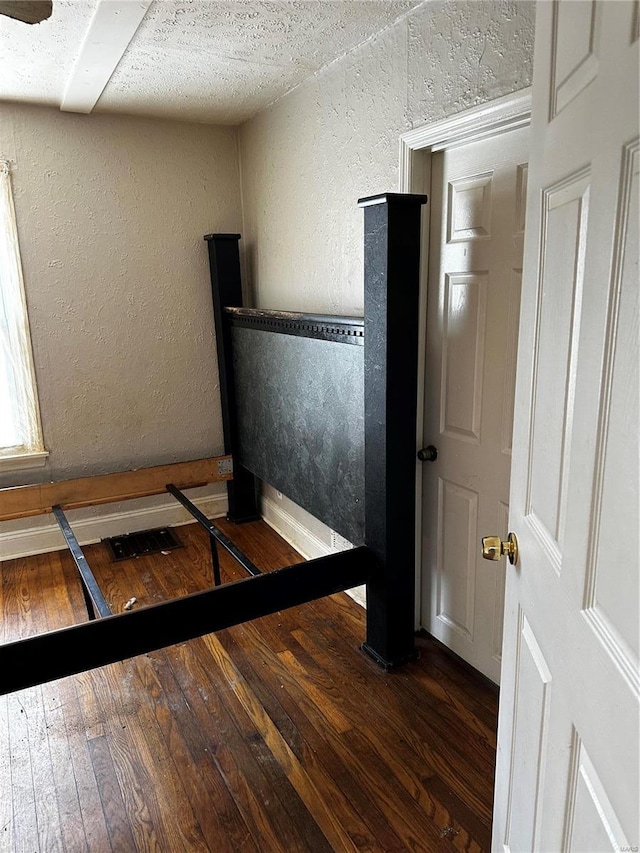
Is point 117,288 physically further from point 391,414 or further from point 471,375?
point 471,375

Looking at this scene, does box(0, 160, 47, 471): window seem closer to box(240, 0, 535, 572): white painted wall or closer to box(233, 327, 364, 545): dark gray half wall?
box(233, 327, 364, 545): dark gray half wall

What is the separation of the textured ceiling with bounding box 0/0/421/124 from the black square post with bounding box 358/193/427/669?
667 millimetres

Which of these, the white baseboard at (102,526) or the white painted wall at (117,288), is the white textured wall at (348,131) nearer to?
the white painted wall at (117,288)

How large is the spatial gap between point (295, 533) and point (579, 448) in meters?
→ 2.68

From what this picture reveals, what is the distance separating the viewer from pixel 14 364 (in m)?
3.13

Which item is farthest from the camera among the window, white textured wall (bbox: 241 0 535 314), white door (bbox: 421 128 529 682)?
the window

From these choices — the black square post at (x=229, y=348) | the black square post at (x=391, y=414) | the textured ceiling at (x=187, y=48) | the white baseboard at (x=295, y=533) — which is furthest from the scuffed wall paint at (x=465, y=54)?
the white baseboard at (x=295, y=533)

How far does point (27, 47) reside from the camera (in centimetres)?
218

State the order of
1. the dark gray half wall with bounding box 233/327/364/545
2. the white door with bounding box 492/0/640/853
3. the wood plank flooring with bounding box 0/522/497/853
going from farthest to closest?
the dark gray half wall with bounding box 233/327/364/545
the wood plank flooring with bounding box 0/522/497/853
the white door with bounding box 492/0/640/853

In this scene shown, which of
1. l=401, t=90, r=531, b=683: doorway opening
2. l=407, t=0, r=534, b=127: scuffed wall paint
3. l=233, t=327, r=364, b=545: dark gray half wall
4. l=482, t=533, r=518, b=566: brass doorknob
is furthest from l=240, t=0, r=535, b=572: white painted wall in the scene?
l=482, t=533, r=518, b=566: brass doorknob

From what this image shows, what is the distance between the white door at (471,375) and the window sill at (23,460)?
2.15 meters

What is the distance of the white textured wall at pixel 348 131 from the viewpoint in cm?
172

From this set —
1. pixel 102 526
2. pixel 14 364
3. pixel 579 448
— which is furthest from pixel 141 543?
pixel 579 448

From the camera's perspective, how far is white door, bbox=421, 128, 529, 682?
5.99 feet
